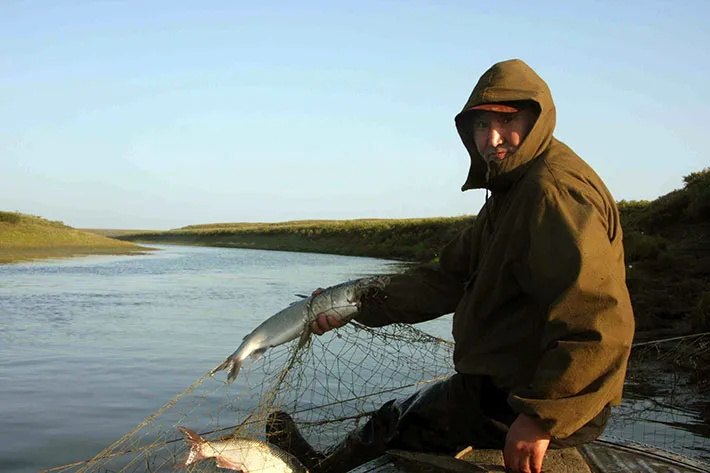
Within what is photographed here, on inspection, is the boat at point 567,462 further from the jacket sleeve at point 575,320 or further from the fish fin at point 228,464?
the fish fin at point 228,464

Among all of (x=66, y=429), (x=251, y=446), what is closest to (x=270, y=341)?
(x=251, y=446)

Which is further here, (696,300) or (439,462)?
(696,300)

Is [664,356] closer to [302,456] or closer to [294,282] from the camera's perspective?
[302,456]

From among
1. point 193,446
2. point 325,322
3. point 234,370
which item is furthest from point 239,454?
point 325,322

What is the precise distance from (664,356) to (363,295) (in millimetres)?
6884

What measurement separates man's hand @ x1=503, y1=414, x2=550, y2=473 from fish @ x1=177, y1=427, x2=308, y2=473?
5.69ft

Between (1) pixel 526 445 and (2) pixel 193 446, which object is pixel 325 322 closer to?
(2) pixel 193 446

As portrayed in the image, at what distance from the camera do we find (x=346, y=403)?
8164 mm

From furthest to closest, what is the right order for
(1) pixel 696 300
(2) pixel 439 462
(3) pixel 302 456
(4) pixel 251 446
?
(1) pixel 696 300, (3) pixel 302 456, (4) pixel 251 446, (2) pixel 439 462

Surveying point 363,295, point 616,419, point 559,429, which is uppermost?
point 363,295

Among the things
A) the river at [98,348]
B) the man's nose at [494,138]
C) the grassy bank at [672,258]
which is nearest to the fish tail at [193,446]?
the man's nose at [494,138]

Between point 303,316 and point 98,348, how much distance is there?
8.46 metres

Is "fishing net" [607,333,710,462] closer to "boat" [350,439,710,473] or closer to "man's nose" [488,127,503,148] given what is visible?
"boat" [350,439,710,473]

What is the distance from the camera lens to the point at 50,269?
1101 inches
